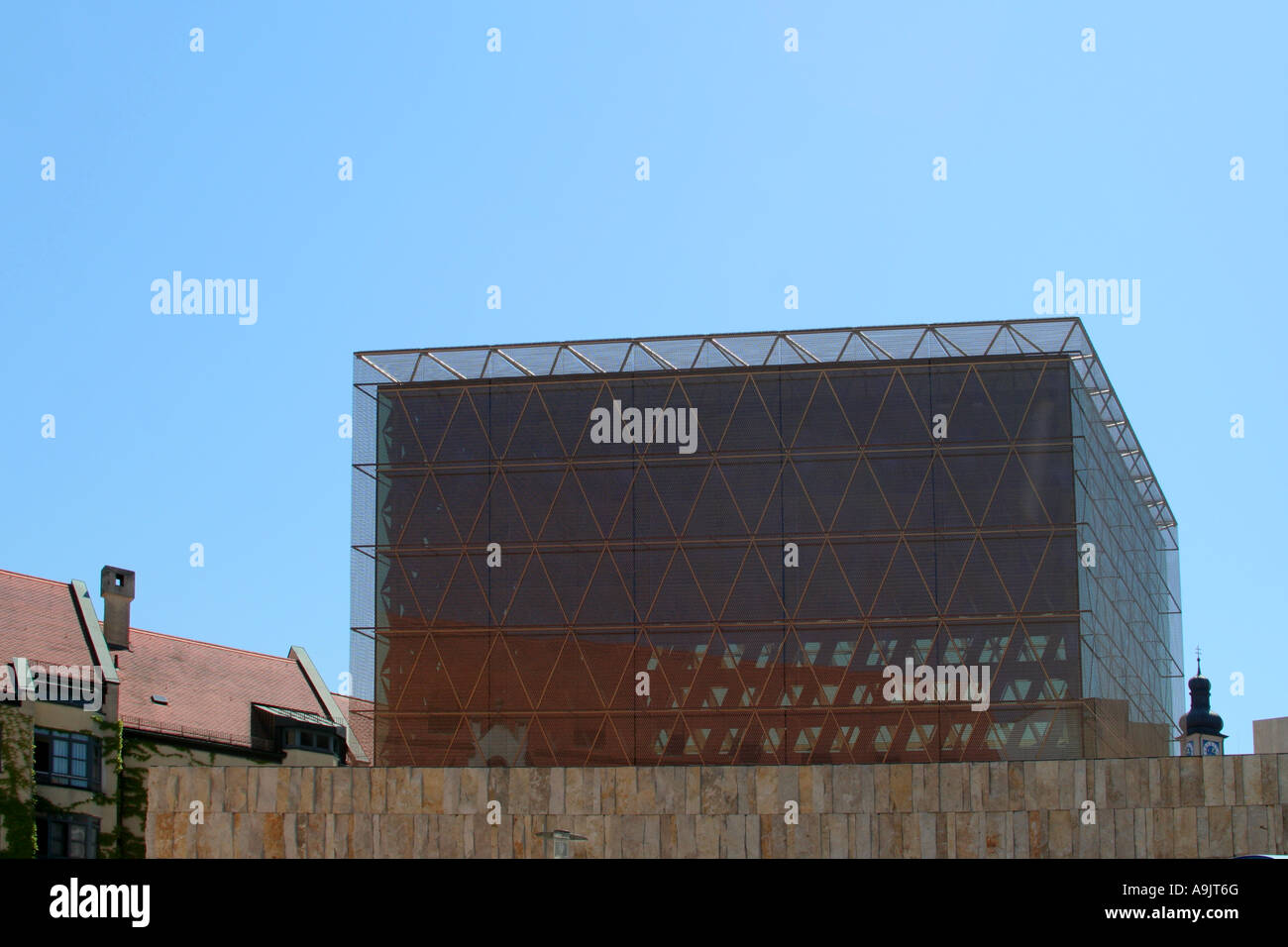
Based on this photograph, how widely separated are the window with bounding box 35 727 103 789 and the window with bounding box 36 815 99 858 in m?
1.10

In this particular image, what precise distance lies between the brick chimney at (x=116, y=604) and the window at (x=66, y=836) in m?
8.06

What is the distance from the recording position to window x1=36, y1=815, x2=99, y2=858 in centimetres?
5200

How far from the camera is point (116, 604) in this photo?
60.6 meters

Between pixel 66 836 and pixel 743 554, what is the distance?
21.6 m

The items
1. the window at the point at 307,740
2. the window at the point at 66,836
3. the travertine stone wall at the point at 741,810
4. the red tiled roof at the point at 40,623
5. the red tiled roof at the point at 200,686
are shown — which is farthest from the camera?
the window at the point at 307,740

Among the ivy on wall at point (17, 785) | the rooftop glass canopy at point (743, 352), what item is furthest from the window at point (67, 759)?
the rooftop glass canopy at point (743, 352)

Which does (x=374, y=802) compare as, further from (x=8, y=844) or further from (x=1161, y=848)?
(x=1161, y=848)

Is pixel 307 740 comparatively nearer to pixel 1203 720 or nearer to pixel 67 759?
pixel 67 759

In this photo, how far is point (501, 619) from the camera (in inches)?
2094

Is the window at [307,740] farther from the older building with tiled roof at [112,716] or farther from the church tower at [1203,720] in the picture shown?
the church tower at [1203,720]

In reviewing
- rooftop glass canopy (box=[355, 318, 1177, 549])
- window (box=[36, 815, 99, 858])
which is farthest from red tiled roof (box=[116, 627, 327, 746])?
rooftop glass canopy (box=[355, 318, 1177, 549])

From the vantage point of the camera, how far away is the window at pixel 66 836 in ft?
171
